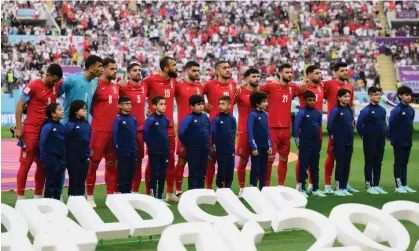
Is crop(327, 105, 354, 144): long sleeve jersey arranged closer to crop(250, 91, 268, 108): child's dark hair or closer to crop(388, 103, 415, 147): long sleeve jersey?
crop(388, 103, 415, 147): long sleeve jersey

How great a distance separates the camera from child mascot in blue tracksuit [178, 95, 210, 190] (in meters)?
14.4

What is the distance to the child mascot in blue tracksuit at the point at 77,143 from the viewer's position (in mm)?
13234

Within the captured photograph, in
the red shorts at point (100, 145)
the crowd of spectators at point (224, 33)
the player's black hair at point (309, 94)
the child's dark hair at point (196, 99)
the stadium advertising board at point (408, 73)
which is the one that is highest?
the child's dark hair at point (196, 99)

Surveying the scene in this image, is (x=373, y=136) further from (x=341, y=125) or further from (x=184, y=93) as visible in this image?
(x=184, y=93)

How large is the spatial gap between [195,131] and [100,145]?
1409 millimetres

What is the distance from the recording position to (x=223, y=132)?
14.7 m

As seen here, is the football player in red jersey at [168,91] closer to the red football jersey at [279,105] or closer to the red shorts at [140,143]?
the red shorts at [140,143]

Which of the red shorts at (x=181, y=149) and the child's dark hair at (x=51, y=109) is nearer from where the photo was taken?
the child's dark hair at (x=51, y=109)

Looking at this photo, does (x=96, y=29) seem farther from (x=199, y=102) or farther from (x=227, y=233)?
(x=227, y=233)

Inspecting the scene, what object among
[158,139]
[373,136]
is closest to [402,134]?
[373,136]

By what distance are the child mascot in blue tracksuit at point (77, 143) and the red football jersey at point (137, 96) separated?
1290mm

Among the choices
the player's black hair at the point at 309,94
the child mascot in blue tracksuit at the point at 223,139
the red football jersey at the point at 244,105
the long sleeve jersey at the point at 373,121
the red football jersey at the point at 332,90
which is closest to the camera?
the child mascot in blue tracksuit at the point at 223,139

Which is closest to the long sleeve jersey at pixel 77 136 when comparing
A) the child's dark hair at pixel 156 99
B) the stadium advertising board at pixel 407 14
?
the child's dark hair at pixel 156 99

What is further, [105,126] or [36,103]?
[105,126]
